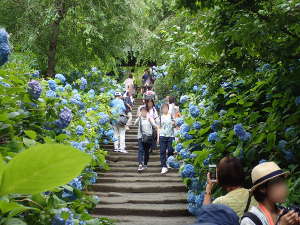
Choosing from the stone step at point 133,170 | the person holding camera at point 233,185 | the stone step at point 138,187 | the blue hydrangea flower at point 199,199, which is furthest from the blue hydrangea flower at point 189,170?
the stone step at point 133,170

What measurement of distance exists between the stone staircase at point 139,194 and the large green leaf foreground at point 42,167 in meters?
7.08

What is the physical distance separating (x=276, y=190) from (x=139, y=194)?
260 inches

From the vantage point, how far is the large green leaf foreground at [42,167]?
31cm

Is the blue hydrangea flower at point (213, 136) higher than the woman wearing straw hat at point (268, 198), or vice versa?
the blue hydrangea flower at point (213, 136)

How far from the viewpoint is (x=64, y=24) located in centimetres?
1312

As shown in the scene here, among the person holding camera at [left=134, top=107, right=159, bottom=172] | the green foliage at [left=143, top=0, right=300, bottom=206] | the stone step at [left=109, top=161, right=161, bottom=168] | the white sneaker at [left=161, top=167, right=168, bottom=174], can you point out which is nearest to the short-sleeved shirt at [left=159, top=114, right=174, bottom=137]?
the person holding camera at [left=134, top=107, right=159, bottom=172]

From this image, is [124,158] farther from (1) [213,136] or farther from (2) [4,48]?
(2) [4,48]

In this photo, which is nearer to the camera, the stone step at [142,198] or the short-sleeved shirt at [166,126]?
the stone step at [142,198]

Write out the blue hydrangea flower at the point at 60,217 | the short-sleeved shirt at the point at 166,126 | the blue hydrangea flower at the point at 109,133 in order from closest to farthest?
the blue hydrangea flower at the point at 60,217 → the short-sleeved shirt at the point at 166,126 → the blue hydrangea flower at the point at 109,133

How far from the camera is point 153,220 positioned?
7.59 m

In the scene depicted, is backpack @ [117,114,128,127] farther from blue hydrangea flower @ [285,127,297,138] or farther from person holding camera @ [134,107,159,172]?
blue hydrangea flower @ [285,127,297,138]

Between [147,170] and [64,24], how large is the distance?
17.5 feet

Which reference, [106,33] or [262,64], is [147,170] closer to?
[106,33]

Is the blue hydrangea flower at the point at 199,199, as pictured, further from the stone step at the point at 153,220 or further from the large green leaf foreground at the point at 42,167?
the large green leaf foreground at the point at 42,167
